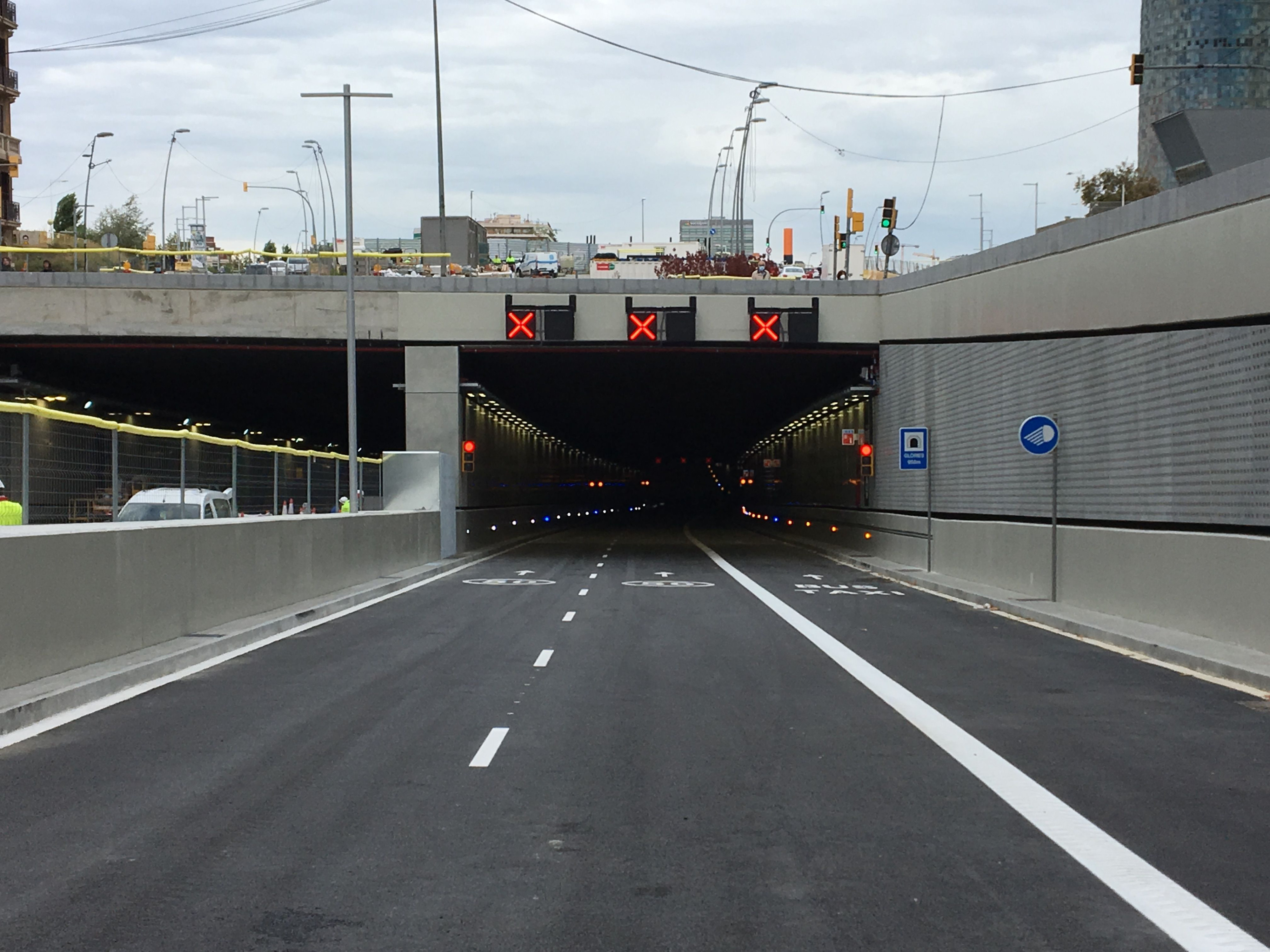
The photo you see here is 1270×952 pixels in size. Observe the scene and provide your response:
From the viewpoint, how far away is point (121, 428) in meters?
15.6

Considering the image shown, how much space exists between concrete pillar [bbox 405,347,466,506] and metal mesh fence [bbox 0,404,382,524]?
15.0 meters

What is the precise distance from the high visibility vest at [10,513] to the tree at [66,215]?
407 ft

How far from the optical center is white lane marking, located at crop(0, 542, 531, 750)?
1079cm

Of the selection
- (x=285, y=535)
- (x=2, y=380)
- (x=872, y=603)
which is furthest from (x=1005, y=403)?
(x=2, y=380)

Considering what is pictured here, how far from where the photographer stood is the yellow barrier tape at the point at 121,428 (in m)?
13.1

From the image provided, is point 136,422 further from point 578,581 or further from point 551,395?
point 578,581

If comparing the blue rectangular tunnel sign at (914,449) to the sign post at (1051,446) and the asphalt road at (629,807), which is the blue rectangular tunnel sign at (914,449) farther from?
the asphalt road at (629,807)

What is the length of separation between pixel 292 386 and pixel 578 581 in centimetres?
2224

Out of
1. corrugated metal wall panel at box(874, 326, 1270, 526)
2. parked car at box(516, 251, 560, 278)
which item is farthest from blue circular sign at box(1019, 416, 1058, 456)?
parked car at box(516, 251, 560, 278)

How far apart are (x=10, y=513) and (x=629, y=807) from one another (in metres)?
7.05

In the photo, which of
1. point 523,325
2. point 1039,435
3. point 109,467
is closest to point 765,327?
point 523,325

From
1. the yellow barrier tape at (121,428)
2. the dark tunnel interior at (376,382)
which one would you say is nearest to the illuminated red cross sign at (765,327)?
the dark tunnel interior at (376,382)

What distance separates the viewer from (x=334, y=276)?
125ft

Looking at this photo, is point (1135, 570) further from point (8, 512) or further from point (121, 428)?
point (8, 512)
